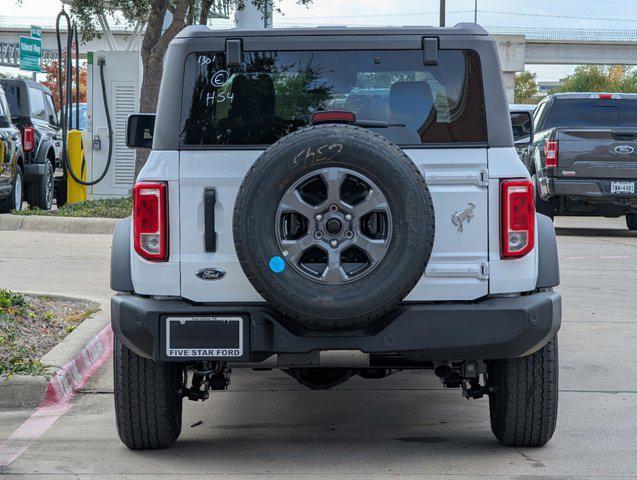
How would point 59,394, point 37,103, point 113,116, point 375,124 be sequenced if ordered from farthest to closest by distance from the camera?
point 113,116
point 37,103
point 59,394
point 375,124

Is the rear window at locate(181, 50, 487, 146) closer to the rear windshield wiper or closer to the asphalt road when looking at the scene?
the rear windshield wiper

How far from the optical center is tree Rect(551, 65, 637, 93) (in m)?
99.6

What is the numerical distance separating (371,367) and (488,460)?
26.3 inches

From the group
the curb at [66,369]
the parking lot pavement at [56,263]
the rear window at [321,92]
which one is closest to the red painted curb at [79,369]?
the curb at [66,369]

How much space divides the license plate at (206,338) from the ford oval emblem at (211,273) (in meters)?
0.19

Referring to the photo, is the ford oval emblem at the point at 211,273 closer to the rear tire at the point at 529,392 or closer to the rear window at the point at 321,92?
the rear window at the point at 321,92

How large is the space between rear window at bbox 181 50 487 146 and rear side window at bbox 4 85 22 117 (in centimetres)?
1641

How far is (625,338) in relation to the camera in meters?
8.97

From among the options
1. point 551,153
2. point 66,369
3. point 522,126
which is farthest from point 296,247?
point 551,153

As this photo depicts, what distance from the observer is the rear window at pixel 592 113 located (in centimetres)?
1784

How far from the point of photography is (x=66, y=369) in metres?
7.00

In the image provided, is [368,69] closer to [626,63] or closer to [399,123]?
[399,123]

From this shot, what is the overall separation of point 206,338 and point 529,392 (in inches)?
55.8

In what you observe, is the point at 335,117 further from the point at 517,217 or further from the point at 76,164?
the point at 76,164
